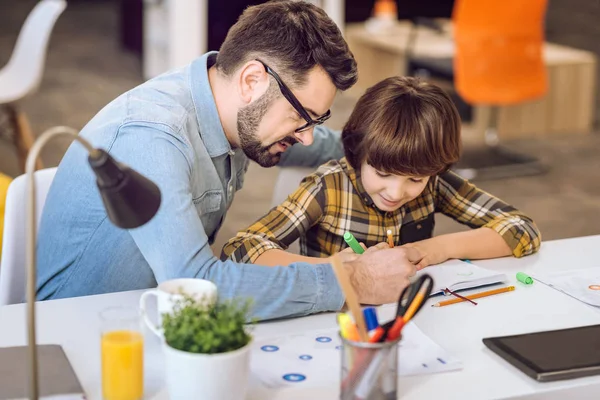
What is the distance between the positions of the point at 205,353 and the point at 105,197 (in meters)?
0.26

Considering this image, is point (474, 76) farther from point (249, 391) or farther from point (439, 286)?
point (249, 391)

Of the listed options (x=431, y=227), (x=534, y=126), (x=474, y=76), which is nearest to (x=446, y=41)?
(x=534, y=126)

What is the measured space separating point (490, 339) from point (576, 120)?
471 cm

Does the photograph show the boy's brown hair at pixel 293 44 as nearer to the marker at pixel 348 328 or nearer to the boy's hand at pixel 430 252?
the boy's hand at pixel 430 252

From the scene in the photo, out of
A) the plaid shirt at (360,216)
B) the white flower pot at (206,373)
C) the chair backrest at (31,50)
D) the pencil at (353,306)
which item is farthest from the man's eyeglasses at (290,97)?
the chair backrest at (31,50)

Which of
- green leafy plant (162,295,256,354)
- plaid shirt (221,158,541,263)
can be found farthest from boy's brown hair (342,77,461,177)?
green leafy plant (162,295,256,354)

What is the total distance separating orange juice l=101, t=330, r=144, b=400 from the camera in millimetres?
1277

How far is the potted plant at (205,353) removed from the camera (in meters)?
1.23

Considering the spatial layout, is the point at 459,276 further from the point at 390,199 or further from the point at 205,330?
the point at 205,330

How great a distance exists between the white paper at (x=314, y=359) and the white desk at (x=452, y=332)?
25 mm

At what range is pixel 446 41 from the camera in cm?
605

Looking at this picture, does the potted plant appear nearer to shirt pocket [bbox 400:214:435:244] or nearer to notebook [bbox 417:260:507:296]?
notebook [bbox 417:260:507:296]

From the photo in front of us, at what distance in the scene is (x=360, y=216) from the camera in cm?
212

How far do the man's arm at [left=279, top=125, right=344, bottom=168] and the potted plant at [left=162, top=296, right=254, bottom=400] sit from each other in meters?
1.05
